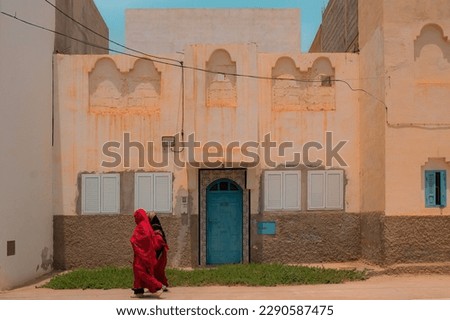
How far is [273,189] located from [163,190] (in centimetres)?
272

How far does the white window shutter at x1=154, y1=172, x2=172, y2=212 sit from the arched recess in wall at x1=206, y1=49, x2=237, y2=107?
217 cm

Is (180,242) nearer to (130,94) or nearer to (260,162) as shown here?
(260,162)

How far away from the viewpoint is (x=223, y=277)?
42.3ft

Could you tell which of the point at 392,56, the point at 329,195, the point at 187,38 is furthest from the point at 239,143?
the point at 187,38

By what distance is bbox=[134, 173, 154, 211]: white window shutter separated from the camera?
1499cm

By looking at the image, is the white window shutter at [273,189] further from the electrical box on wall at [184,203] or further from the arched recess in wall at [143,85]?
the arched recess in wall at [143,85]

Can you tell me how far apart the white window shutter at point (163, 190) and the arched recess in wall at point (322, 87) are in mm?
3978

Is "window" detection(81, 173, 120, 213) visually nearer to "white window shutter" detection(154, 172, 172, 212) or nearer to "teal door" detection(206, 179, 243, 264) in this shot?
"white window shutter" detection(154, 172, 172, 212)

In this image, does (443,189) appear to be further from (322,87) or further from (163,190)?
(163,190)

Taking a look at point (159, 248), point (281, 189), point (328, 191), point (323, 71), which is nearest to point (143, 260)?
point (159, 248)

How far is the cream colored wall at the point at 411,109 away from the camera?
13.4 metres

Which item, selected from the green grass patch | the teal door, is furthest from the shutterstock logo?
the green grass patch

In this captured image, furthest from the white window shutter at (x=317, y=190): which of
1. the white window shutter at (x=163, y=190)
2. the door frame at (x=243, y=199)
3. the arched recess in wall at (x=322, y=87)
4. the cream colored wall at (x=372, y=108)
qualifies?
the white window shutter at (x=163, y=190)

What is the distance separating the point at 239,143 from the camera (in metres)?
14.4
